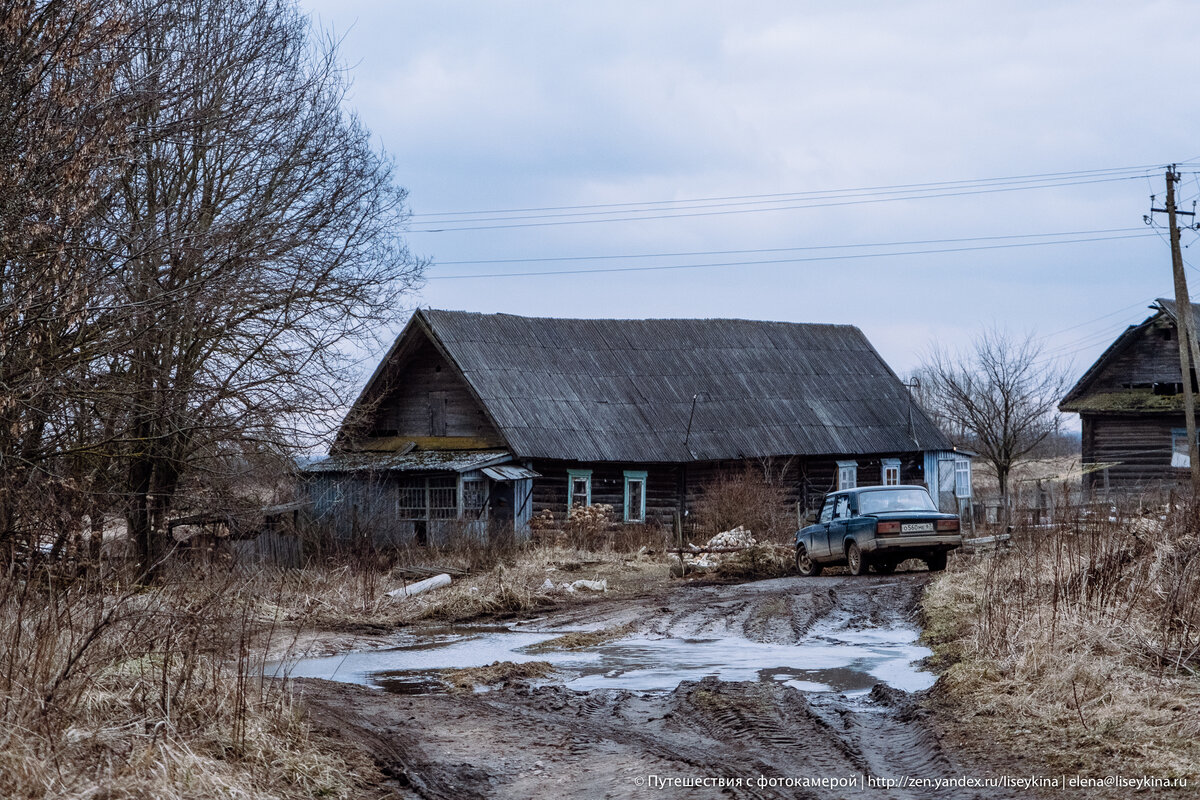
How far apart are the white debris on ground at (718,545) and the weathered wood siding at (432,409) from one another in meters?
6.92

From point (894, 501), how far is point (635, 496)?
13.6 metres

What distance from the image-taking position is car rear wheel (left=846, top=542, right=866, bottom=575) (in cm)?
2248

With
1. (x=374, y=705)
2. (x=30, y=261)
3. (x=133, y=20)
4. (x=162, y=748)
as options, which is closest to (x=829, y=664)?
(x=374, y=705)

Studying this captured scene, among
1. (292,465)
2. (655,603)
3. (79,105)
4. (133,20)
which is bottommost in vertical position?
(655,603)

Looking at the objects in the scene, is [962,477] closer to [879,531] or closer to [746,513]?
[746,513]

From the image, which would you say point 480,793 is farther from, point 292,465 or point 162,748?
point 292,465

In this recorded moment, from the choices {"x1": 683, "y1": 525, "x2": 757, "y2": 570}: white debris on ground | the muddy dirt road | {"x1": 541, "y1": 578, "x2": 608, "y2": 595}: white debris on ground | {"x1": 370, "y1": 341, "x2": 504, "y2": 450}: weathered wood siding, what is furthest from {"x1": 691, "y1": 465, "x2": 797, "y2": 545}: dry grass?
the muddy dirt road

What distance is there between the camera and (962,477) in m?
44.2

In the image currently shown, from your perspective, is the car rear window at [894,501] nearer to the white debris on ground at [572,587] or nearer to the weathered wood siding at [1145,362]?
the white debris on ground at [572,587]

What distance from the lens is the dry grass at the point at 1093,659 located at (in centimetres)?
734

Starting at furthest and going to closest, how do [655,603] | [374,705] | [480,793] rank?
[655,603]
[374,705]
[480,793]

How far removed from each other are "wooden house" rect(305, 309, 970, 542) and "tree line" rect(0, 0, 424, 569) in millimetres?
6730

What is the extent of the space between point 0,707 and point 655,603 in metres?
13.2

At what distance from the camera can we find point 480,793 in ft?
22.8
